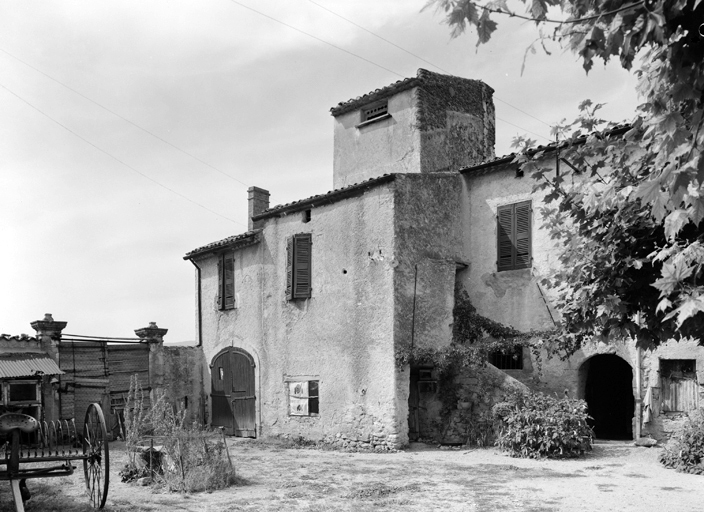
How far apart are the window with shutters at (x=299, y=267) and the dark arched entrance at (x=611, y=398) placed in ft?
24.4

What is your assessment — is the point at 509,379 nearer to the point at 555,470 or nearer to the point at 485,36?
the point at 555,470

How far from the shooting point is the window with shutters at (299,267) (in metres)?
16.8

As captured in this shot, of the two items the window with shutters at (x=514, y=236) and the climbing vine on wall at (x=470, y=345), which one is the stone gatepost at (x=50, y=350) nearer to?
the climbing vine on wall at (x=470, y=345)

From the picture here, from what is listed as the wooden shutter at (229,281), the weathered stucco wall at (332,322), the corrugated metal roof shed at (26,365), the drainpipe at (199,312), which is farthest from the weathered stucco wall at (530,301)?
the corrugated metal roof shed at (26,365)

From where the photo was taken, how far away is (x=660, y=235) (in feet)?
18.3

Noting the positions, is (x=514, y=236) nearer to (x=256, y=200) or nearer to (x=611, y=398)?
(x=611, y=398)

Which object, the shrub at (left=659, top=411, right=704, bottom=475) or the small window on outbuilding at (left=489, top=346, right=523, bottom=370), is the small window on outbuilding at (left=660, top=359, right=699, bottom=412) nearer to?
the shrub at (left=659, top=411, right=704, bottom=475)

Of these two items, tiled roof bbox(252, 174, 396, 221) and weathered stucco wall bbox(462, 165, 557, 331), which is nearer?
weathered stucco wall bbox(462, 165, 557, 331)

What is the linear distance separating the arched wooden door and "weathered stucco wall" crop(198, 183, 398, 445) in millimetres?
389

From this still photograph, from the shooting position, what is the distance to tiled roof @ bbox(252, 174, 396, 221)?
49.7 feet

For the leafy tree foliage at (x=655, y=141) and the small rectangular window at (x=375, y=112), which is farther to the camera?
the small rectangular window at (x=375, y=112)

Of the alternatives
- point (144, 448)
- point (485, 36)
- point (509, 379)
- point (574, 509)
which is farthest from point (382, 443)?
point (485, 36)

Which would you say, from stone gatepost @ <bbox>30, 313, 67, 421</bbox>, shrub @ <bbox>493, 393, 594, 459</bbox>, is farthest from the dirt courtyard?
stone gatepost @ <bbox>30, 313, 67, 421</bbox>

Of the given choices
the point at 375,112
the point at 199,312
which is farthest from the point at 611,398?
the point at 199,312
